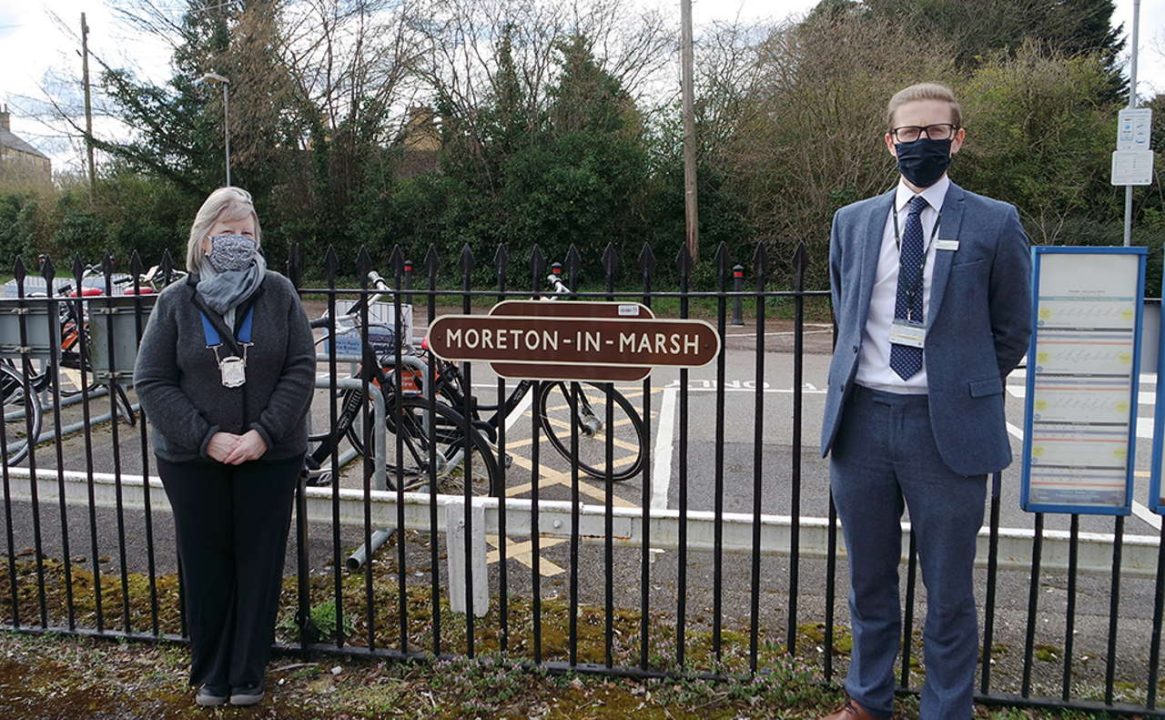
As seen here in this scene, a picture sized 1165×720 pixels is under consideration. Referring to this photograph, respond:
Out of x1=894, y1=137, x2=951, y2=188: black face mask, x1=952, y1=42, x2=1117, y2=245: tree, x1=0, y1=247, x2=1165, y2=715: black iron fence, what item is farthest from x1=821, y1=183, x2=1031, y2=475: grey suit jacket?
x1=952, y1=42, x2=1117, y2=245: tree

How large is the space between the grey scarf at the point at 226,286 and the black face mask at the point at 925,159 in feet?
6.72

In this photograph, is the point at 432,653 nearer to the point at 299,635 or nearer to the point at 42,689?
the point at 299,635

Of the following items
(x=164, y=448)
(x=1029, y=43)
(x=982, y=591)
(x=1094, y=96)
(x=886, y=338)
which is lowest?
(x=982, y=591)

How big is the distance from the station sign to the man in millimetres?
531

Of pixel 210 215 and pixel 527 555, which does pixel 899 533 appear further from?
pixel 527 555

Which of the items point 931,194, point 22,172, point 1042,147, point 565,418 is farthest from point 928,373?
point 22,172

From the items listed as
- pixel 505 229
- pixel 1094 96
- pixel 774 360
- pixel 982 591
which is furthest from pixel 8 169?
pixel 982 591

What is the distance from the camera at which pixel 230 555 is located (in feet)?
9.84

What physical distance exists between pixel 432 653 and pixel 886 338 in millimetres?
2059

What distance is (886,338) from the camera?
2502 millimetres

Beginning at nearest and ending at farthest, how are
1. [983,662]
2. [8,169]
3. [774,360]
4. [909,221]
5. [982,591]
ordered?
[909,221]
[983,662]
[982,591]
[774,360]
[8,169]

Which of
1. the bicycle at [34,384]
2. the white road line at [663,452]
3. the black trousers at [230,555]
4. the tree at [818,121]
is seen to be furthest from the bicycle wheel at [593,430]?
the tree at [818,121]

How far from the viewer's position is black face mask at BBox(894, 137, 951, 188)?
2.46 meters

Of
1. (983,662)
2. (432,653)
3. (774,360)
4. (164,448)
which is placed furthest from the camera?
(774,360)
